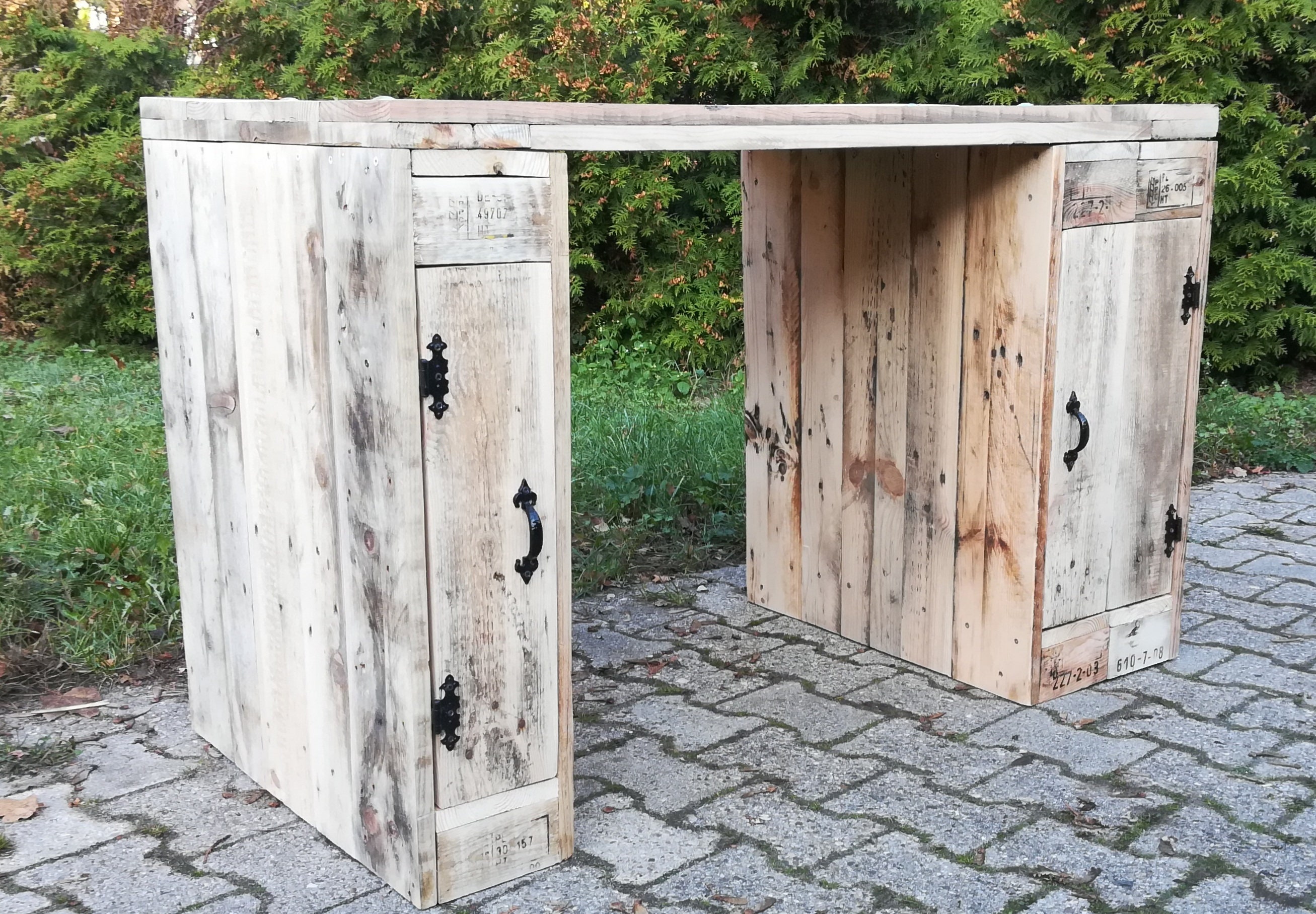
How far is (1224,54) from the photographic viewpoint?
635 centimetres

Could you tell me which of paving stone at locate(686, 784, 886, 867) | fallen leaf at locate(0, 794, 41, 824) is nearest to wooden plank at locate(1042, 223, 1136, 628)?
paving stone at locate(686, 784, 886, 867)

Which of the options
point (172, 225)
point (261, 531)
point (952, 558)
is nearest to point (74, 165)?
point (172, 225)

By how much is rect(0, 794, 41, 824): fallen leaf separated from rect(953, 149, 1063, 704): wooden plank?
7.49 feet

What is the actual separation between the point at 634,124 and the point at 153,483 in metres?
2.71

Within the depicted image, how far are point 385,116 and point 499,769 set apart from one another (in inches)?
48.3

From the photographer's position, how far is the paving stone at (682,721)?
3.12 m

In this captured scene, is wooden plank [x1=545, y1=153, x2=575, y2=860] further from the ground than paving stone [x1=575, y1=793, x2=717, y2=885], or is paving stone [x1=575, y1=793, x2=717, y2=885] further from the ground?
wooden plank [x1=545, y1=153, x2=575, y2=860]

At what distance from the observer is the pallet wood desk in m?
2.29

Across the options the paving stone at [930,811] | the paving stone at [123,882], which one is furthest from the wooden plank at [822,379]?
the paving stone at [123,882]

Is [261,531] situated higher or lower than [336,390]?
lower

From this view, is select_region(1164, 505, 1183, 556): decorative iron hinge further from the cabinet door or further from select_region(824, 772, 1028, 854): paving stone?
select_region(824, 772, 1028, 854): paving stone

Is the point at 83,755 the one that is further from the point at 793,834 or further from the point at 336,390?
the point at 793,834

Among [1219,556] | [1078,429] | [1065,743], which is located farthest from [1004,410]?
[1219,556]

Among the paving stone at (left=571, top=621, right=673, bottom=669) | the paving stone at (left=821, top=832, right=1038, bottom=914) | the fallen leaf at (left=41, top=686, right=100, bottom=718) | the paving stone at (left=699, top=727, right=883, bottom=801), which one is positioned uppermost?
the fallen leaf at (left=41, top=686, right=100, bottom=718)
